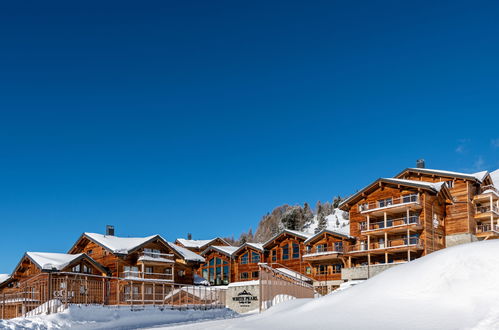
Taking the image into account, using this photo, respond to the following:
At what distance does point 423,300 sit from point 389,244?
123ft

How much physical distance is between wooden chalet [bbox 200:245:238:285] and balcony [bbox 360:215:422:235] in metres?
17.2

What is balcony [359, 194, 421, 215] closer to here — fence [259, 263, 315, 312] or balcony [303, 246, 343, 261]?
balcony [303, 246, 343, 261]

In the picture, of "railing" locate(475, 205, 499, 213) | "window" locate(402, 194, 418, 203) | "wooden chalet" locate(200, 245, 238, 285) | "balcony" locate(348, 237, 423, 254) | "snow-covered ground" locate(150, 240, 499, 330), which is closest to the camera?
"snow-covered ground" locate(150, 240, 499, 330)

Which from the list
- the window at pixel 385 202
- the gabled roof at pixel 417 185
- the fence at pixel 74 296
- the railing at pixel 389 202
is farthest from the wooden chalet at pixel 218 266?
the fence at pixel 74 296

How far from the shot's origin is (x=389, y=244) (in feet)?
151

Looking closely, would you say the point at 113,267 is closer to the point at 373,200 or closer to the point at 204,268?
the point at 204,268

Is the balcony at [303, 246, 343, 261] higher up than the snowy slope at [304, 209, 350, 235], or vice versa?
the snowy slope at [304, 209, 350, 235]

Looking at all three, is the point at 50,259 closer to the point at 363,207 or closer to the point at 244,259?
the point at 244,259

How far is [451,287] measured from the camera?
10.3 meters

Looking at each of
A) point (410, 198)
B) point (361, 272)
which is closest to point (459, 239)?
point (410, 198)

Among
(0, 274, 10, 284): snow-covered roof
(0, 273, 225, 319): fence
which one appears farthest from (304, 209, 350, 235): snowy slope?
(0, 273, 225, 319): fence

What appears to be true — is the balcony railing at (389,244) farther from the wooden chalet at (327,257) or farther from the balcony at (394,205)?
the balcony at (394,205)

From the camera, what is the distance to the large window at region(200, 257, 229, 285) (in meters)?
57.8

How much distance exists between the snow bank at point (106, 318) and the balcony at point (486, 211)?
33181mm
